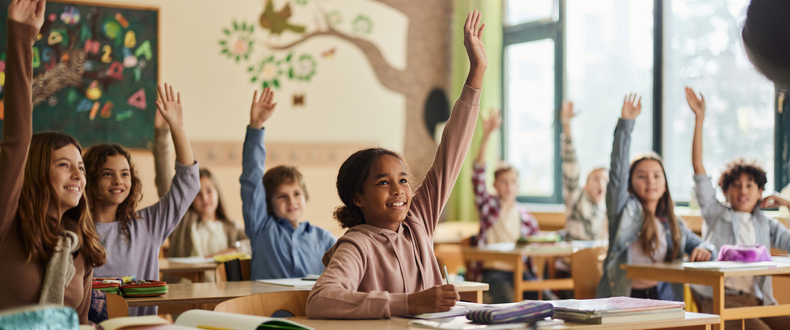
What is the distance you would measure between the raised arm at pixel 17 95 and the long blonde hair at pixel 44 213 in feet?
0.18

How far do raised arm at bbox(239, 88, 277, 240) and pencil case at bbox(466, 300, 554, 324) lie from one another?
148 centimetres

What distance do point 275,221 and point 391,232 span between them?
1410 mm

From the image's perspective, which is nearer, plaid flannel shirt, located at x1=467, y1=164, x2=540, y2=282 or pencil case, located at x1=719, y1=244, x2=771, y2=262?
pencil case, located at x1=719, y1=244, x2=771, y2=262

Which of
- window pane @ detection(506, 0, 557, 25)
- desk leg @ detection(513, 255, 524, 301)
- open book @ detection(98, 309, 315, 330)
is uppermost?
window pane @ detection(506, 0, 557, 25)

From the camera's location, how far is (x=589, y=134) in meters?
6.15

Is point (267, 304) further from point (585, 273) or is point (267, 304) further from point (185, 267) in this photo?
point (585, 273)

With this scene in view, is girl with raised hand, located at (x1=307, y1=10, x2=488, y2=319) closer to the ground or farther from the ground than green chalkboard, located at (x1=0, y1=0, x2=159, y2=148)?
closer to the ground

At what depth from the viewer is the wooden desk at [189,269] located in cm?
329

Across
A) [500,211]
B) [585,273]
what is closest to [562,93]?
[500,211]

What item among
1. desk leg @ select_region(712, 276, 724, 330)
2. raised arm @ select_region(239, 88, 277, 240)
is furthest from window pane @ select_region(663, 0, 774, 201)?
raised arm @ select_region(239, 88, 277, 240)

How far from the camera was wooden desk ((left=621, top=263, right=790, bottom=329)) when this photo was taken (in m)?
2.74

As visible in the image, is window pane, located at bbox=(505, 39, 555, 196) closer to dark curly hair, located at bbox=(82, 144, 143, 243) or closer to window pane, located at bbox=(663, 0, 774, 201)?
window pane, located at bbox=(663, 0, 774, 201)

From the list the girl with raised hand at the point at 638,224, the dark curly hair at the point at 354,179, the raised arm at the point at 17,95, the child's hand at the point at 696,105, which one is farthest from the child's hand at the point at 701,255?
the raised arm at the point at 17,95

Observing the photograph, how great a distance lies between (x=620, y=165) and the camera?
3.40 m
